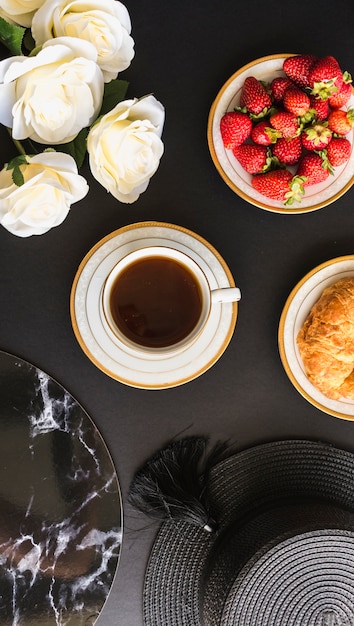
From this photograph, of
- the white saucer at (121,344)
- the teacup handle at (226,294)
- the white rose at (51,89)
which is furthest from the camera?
the white saucer at (121,344)

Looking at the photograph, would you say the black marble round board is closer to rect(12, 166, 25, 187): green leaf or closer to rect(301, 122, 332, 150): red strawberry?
rect(12, 166, 25, 187): green leaf

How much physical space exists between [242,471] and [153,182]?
0.59 metres

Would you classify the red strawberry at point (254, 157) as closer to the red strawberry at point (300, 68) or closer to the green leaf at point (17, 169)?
the red strawberry at point (300, 68)

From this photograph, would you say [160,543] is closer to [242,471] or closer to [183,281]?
[242,471]

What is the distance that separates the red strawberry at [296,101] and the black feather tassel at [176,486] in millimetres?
638

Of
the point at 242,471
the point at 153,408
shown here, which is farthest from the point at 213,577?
the point at 153,408

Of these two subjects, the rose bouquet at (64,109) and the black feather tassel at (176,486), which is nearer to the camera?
the rose bouquet at (64,109)

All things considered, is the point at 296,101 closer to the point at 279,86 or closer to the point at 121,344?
the point at 279,86

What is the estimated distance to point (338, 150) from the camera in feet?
3.46

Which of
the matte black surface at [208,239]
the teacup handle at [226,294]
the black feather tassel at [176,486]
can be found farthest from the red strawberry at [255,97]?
the black feather tassel at [176,486]

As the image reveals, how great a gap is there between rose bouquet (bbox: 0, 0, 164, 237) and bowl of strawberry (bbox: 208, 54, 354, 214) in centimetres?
22

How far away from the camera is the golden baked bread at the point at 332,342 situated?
3.50 feet

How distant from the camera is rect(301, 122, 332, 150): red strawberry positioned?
3.41ft

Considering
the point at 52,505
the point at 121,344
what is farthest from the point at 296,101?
the point at 52,505
